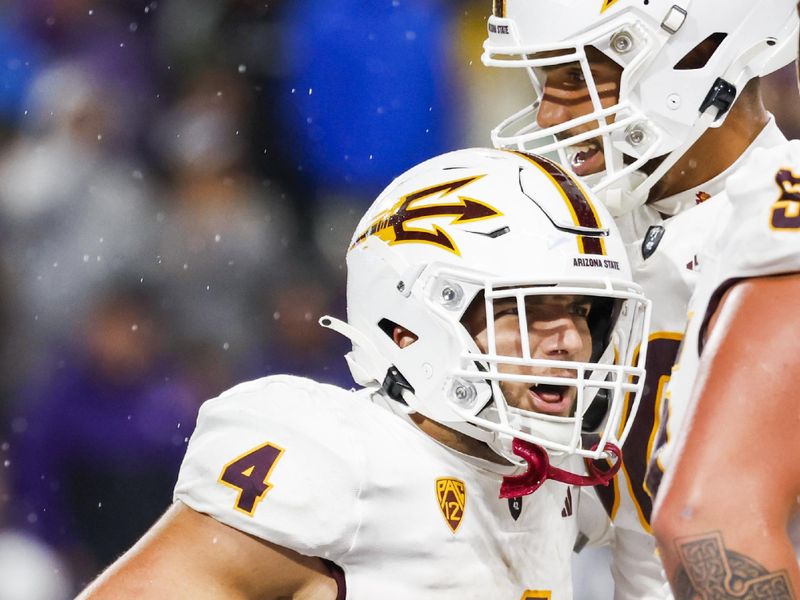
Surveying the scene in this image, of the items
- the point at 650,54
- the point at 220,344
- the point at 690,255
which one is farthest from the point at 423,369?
the point at 220,344

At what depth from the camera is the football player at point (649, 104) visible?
7.88ft

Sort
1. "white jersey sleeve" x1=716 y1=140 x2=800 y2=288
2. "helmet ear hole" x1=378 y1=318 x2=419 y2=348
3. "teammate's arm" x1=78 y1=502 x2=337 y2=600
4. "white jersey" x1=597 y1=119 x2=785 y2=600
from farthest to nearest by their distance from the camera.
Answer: "white jersey" x1=597 y1=119 x2=785 y2=600
"helmet ear hole" x1=378 y1=318 x2=419 y2=348
"teammate's arm" x1=78 y1=502 x2=337 y2=600
"white jersey sleeve" x1=716 y1=140 x2=800 y2=288

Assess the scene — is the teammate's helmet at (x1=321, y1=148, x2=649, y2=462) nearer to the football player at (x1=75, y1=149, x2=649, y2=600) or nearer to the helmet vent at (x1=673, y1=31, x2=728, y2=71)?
the football player at (x1=75, y1=149, x2=649, y2=600)

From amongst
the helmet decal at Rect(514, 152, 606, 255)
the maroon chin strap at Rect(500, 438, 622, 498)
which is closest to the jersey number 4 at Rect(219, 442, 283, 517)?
the maroon chin strap at Rect(500, 438, 622, 498)

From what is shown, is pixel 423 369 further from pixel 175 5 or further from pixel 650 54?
pixel 175 5

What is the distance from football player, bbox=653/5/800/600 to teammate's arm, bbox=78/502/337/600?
2.31ft

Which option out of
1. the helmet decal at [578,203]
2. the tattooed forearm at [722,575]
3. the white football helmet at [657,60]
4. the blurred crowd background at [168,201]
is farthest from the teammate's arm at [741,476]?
the blurred crowd background at [168,201]

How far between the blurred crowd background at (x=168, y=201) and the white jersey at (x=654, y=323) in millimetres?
1325

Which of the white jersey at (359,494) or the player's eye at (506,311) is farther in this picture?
the player's eye at (506,311)

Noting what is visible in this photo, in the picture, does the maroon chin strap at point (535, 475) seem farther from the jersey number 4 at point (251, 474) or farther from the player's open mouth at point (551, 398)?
the jersey number 4 at point (251, 474)

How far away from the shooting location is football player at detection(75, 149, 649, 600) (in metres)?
1.92

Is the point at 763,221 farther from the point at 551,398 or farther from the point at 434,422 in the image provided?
the point at 434,422

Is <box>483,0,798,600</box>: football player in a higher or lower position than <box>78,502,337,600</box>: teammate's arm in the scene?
higher

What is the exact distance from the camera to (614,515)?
2490 mm
